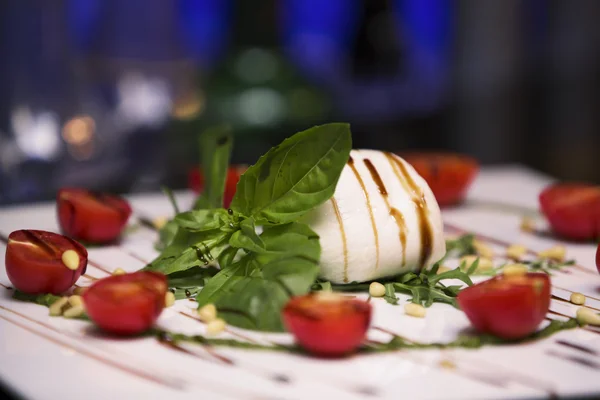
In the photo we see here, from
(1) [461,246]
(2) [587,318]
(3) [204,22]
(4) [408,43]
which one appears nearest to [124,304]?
(2) [587,318]

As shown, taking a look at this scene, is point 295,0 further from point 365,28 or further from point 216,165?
point 216,165

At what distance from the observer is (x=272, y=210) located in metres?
1.74

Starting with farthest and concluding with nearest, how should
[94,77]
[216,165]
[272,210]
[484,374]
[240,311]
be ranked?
[94,77], [216,165], [272,210], [240,311], [484,374]

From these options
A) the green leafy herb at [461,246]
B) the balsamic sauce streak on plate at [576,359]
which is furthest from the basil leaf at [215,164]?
the balsamic sauce streak on plate at [576,359]

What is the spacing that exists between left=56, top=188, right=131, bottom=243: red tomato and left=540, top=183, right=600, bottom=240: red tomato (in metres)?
1.07

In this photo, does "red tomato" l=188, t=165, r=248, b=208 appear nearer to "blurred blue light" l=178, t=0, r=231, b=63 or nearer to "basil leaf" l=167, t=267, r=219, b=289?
"basil leaf" l=167, t=267, r=219, b=289

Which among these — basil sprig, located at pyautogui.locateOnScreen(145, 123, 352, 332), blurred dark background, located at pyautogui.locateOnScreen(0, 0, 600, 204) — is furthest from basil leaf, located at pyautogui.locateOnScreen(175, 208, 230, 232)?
blurred dark background, located at pyautogui.locateOnScreen(0, 0, 600, 204)

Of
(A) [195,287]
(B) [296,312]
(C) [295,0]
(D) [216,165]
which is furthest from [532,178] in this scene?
(C) [295,0]

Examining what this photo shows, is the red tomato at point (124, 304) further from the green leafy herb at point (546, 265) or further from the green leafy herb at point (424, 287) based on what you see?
the green leafy herb at point (546, 265)

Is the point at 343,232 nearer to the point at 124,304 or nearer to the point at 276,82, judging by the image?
the point at 124,304

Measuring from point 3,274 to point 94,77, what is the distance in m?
2.47

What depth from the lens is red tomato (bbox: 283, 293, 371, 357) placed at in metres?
1.37

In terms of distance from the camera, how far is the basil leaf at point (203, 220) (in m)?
1.78

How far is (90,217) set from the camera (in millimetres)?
2113
